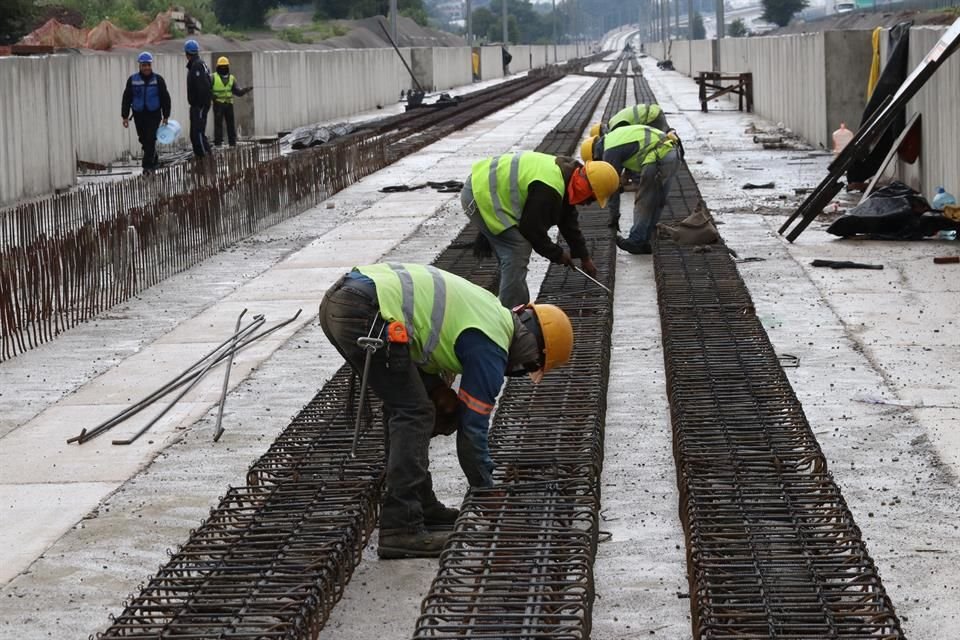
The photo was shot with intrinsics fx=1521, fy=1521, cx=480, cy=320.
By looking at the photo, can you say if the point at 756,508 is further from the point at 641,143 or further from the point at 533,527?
the point at 641,143

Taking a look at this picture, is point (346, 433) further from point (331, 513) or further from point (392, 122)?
point (392, 122)

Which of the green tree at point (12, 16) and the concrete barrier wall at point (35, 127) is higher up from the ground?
the green tree at point (12, 16)

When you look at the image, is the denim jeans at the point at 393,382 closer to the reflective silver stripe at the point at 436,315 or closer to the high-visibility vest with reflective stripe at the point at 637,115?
the reflective silver stripe at the point at 436,315

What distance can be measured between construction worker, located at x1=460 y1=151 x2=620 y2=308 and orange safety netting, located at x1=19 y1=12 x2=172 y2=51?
3516 centimetres

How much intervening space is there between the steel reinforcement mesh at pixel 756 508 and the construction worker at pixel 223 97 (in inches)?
761

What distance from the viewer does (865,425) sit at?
9.09 metres

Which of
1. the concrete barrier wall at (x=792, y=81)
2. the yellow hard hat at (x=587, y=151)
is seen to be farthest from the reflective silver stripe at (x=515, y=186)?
the concrete barrier wall at (x=792, y=81)

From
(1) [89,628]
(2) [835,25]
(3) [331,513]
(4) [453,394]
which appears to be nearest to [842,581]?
(4) [453,394]

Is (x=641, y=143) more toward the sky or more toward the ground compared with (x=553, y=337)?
more toward the sky

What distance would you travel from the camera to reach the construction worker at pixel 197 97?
25.6 metres

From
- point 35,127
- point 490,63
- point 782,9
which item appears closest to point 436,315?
point 35,127

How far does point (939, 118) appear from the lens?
17.7m

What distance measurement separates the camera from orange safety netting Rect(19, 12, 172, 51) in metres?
45.8

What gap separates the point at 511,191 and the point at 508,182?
0.07 m
